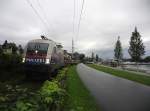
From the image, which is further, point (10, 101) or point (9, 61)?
point (9, 61)

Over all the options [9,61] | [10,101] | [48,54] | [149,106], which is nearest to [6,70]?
[9,61]

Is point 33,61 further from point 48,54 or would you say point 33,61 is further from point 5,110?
point 5,110

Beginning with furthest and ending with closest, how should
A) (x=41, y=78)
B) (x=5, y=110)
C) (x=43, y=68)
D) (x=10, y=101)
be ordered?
(x=41, y=78)
(x=43, y=68)
(x=10, y=101)
(x=5, y=110)

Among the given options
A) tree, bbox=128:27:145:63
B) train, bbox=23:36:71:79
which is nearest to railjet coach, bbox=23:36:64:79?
train, bbox=23:36:71:79

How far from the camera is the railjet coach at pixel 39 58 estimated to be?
723 inches

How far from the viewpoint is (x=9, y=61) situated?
73.9 feet

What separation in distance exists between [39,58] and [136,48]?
212ft

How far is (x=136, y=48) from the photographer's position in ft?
260

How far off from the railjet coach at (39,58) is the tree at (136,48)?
60792 mm

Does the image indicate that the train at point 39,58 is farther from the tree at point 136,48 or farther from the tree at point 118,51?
the tree at point 118,51

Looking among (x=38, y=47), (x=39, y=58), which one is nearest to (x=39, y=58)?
(x=39, y=58)

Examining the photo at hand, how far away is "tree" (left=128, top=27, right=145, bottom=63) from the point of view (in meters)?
77.5

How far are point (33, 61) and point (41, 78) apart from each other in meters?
1.62

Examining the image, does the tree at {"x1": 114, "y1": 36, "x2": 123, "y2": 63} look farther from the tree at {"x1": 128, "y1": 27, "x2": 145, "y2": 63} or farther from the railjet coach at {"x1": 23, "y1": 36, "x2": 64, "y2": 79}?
the railjet coach at {"x1": 23, "y1": 36, "x2": 64, "y2": 79}
